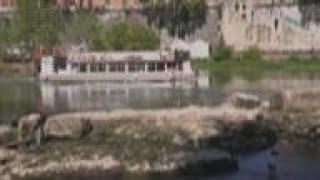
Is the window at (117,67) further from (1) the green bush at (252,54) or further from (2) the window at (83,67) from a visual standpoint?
(1) the green bush at (252,54)

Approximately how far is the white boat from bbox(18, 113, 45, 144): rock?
34531mm

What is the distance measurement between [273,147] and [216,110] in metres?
7.49

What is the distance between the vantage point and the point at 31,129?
3406cm

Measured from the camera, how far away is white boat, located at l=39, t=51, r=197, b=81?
7031 centimetres

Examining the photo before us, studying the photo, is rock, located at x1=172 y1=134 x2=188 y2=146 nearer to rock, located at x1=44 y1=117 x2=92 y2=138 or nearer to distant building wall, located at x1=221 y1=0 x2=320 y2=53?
rock, located at x1=44 y1=117 x2=92 y2=138

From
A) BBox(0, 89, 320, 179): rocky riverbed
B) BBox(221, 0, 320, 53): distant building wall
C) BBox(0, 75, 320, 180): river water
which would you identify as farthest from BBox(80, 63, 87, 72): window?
BBox(0, 89, 320, 179): rocky riverbed

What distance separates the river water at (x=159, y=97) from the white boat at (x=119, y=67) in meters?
1.70

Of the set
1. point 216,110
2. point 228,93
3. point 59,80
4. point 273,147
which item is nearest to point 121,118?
point 216,110

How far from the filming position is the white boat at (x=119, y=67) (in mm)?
70312

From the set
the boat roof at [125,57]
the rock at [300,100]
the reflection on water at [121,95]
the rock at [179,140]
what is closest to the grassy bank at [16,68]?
the boat roof at [125,57]

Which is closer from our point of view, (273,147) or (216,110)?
(273,147)

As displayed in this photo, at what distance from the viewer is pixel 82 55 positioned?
72438mm

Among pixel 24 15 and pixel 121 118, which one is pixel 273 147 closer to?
pixel 121 118

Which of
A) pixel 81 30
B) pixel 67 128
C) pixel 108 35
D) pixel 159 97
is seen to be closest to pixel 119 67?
pixel 108 35
